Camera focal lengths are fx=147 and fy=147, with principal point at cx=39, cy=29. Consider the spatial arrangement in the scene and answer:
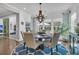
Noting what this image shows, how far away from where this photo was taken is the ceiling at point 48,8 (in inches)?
129

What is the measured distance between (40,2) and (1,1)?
88 cm

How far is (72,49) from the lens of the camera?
3365 mm

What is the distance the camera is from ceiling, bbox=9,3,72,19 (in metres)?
3.28

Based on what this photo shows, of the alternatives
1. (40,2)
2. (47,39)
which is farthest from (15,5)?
(47,39)

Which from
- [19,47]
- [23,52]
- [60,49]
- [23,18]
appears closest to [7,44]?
[19,47]

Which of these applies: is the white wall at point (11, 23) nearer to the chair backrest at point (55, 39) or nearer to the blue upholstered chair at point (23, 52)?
the blue upholstered chair at point (23, 52)

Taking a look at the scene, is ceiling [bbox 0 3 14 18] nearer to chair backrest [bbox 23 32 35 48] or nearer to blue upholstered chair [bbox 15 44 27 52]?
chair backrest [bbox 23 32 35 48]

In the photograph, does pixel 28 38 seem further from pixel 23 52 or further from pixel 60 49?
pixel 60 49

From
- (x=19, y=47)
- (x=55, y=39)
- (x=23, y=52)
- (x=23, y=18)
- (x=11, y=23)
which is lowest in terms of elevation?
(x=23, y=52)

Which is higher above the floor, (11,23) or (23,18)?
(23,18)

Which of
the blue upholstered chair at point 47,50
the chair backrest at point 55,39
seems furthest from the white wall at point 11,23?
the chair backrest at point 55,39

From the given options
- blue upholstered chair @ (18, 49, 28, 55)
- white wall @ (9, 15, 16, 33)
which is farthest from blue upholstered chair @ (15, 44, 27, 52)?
white wall @ (9, 15, 16, 33)

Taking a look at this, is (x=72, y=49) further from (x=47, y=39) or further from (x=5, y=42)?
(x=5, y=42)

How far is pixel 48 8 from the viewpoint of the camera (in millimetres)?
3316
